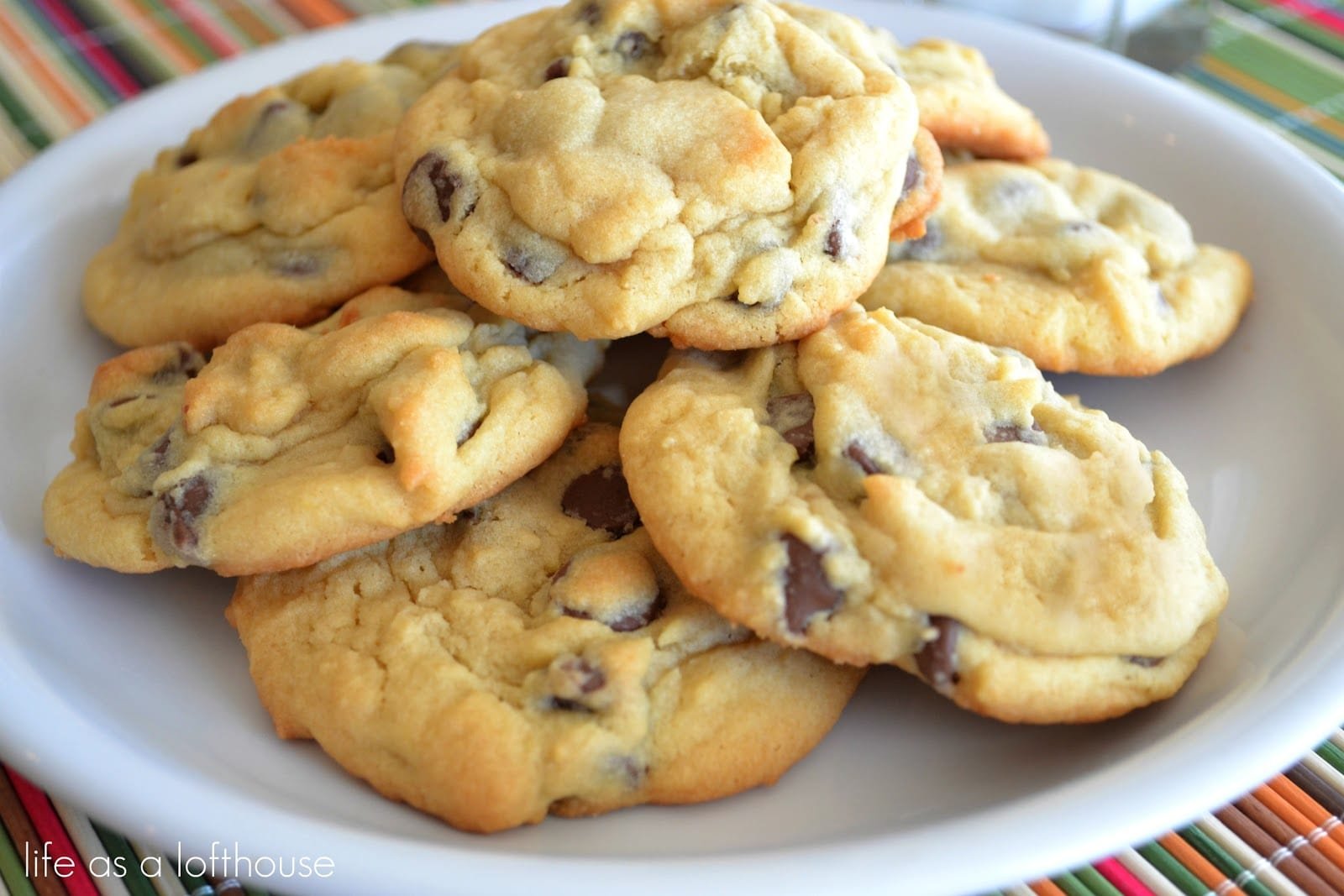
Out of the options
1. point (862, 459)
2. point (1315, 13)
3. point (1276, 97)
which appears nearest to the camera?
point (862, 459)

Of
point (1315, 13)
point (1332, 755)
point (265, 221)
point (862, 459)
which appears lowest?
point (1315, 13)

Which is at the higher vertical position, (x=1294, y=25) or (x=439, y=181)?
(x=439, y=181)

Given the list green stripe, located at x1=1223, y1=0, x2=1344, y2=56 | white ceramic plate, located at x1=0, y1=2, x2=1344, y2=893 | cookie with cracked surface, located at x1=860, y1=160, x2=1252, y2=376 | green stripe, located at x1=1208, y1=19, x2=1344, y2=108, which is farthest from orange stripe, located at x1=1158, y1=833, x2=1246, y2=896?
green stripe, located at x1=1223, y1=0, x2=1344, y2=56

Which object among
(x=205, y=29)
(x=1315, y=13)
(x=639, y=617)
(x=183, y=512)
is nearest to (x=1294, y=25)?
(x=1315, y=13)

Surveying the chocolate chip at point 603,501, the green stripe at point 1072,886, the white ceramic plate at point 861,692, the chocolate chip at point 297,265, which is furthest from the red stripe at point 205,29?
the green stripe at point 1072,886

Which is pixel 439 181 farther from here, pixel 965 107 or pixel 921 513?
pixel 965 107

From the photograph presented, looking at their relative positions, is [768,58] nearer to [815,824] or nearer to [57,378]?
[815,824]
